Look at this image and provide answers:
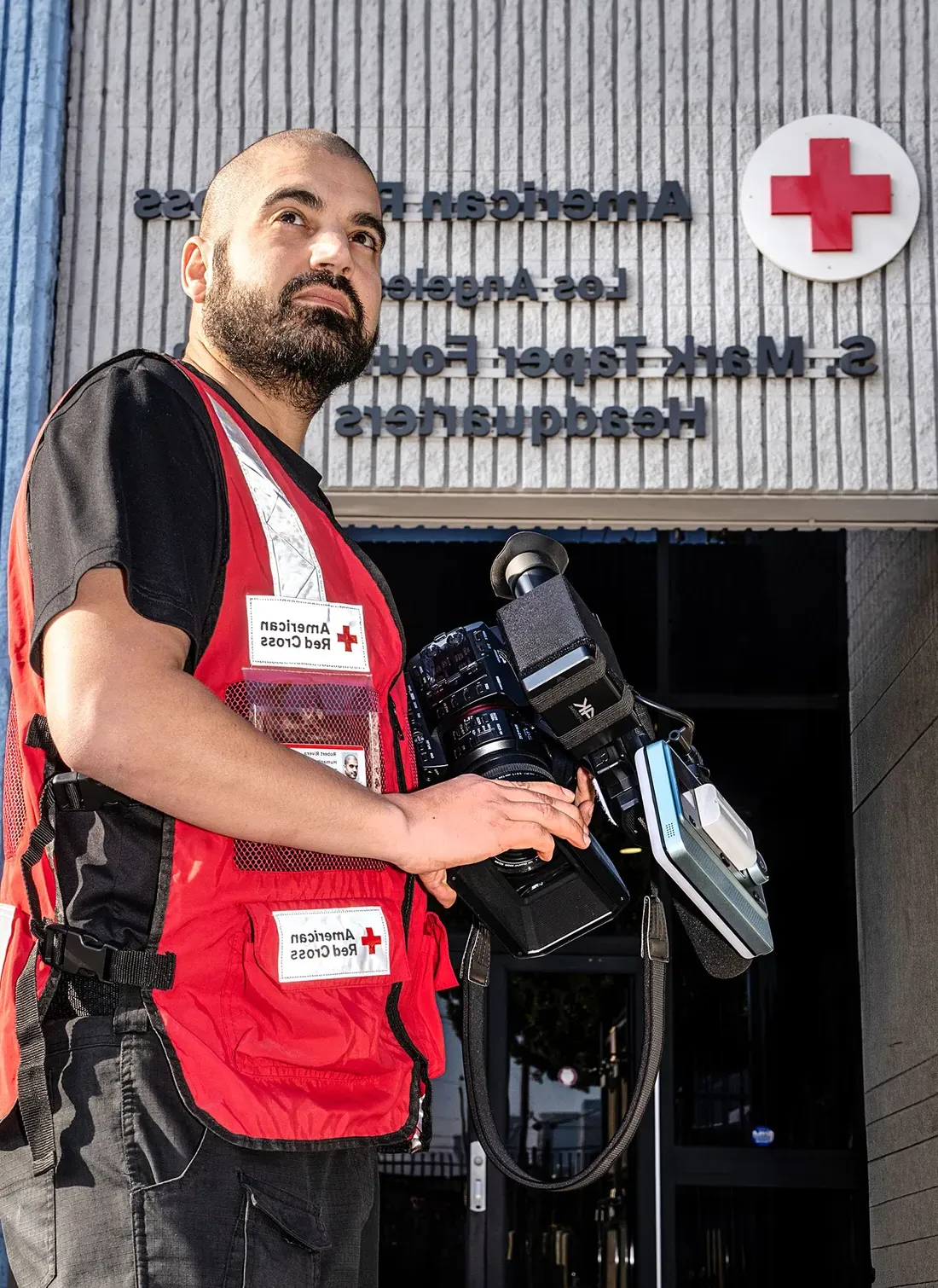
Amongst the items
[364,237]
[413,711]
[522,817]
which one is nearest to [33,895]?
[522,817]

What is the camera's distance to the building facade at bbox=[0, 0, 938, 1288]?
4449 millimetres

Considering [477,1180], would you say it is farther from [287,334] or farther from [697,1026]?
[287,334]

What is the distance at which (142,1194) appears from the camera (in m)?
1.10

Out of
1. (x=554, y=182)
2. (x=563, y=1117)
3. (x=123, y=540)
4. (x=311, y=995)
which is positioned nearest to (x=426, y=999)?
(x=311, y=995)

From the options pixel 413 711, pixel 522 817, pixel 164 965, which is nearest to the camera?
pixel 164 965

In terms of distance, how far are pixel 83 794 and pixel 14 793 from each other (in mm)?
172

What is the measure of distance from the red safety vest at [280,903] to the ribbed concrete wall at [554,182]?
3066 mm

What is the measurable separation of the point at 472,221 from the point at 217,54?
993mm

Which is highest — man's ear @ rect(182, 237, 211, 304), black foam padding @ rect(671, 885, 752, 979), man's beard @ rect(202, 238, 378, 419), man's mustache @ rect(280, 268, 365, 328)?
man's ear @ rect(182, 237, 211, 304)

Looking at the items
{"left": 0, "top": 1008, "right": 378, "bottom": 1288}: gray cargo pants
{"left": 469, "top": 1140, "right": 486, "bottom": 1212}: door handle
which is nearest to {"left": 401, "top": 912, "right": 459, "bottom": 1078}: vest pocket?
{"left": 0, "top": 1008, "right": 378, "bottom": 1288}: gray cargo pants

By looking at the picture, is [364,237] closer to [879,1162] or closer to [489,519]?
[489,519]

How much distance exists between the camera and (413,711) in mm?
1706

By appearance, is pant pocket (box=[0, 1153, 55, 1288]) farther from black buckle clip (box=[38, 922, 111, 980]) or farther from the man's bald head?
the man's bald head

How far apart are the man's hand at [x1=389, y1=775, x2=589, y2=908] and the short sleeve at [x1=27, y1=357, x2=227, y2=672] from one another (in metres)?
0.25
